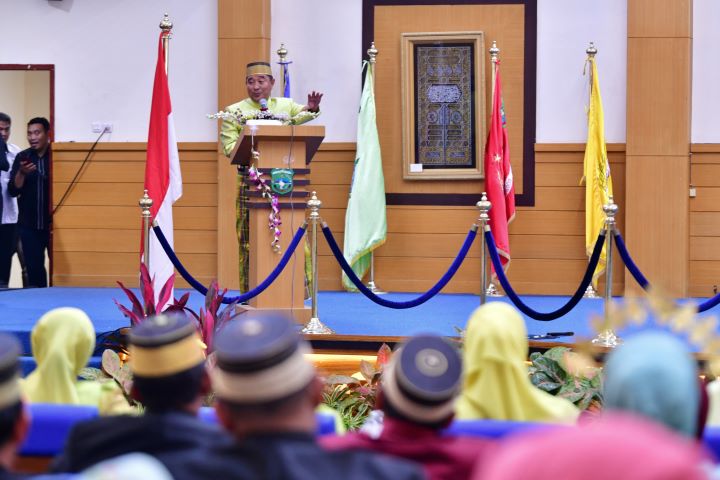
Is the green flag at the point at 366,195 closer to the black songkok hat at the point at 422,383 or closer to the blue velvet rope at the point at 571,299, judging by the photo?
the blue velvet rope at the point at 571,299

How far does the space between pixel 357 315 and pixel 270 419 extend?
19.7 ft

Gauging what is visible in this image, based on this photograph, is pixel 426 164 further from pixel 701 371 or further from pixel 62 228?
pixel 701 371

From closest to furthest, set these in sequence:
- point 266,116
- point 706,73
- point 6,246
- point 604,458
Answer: point 604,458
point 266,116
point 706,73
point 6,246

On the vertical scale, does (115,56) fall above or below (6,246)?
above

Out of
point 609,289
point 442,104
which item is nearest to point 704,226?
point 442,104

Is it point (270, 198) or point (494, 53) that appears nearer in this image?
point (270, 198)

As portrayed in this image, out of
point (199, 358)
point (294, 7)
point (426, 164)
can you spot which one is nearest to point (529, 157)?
point (426, 164)

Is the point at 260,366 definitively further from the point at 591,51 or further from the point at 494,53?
the point at 591,51

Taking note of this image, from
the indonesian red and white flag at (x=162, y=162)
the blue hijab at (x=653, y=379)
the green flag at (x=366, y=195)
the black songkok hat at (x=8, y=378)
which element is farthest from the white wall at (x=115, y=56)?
the blue hijab at (x=653, y=379)

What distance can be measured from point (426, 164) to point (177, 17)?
106 inches

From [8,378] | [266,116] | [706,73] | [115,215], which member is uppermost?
[706,73]

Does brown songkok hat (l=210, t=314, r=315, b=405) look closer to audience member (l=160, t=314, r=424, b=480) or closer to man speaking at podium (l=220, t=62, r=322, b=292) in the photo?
audience member (l=160, t=314, r=424, b=480)

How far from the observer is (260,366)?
73.4 inches

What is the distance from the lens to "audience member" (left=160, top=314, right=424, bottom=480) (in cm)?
175
